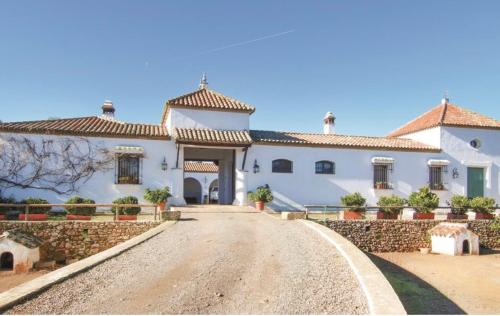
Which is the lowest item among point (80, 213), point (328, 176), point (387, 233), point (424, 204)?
point (387, 233)

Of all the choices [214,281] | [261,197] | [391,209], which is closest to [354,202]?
[391,209]

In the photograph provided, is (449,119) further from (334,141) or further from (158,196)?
(158,196)

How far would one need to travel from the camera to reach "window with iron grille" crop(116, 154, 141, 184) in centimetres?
1691

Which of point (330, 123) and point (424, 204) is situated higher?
point (330, 123)

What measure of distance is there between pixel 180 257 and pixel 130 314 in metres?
3.15

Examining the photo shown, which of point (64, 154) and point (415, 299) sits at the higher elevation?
point (64, 154)

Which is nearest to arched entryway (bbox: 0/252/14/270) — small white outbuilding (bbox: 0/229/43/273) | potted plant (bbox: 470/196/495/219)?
small white outbuilding (bbox: 0/229/43/273)

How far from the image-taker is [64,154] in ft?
53.5

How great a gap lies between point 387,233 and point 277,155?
6452mm

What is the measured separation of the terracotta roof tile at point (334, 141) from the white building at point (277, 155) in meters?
0.06

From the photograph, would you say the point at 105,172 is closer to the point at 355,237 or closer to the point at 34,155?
the point at 34,155

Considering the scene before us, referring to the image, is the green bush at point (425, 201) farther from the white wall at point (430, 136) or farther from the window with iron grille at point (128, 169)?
the window with iron grille at point (128, 169)

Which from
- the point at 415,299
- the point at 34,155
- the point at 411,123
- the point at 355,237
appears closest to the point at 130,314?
the point at 415,299

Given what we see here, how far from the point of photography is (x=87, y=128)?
17078 mm
